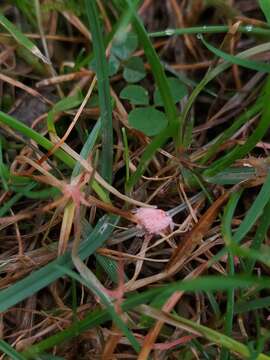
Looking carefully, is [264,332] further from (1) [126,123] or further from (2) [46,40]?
(2) [46,40]

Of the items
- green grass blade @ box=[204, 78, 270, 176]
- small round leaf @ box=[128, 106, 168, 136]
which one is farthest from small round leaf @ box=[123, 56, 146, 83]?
green grass blade @ box=[204, 78, 270, 176]

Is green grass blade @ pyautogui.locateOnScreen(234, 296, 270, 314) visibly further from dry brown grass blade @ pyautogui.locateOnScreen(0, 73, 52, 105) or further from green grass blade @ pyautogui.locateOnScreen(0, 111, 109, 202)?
dry brown grass blade @ pyautogui.locateOnScreen(0, 73, 52, 105)

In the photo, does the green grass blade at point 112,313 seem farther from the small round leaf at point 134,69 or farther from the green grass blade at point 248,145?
the small round leaf at point 134,69

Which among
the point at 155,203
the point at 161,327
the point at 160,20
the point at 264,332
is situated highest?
the point at 160,20

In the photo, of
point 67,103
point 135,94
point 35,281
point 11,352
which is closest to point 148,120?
point 135,94

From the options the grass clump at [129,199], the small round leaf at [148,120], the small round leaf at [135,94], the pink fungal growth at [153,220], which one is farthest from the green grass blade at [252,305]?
the small round leaf at [135,94]

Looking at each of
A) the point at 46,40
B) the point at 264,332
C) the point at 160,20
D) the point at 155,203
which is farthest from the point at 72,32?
the point at 264,332

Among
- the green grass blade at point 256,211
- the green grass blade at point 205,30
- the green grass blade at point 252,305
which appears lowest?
the green grass blade at point 252,305
